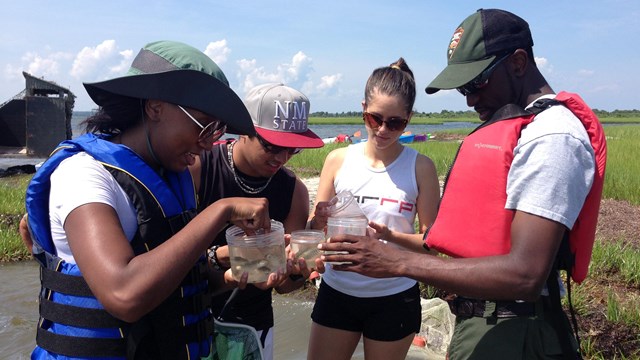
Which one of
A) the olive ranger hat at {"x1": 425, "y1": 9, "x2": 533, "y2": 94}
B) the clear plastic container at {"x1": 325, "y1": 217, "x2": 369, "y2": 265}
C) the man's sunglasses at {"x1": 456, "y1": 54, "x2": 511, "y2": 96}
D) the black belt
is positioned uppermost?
the olive ranger hat at {"x1": 425, "y1": 9, "x2": 533, "y2": 94}

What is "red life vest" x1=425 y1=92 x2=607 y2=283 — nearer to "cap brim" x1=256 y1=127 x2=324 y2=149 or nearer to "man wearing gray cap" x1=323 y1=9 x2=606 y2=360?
"man wearing gray cap" x1=323 y1=9 x2=606 y2=360

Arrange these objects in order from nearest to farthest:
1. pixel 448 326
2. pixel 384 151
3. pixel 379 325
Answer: pixel 379 325, pixel 384 151, pixel 448 326

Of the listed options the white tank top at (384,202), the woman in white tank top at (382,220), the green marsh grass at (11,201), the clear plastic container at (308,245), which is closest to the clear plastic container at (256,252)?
the clear plastic container at (308,245)

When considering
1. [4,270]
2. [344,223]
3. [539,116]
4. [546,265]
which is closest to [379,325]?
[344,223]

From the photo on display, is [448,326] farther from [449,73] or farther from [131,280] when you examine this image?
[131,280]

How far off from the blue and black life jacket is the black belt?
106 centimetres

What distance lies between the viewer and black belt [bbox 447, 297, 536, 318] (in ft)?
6.21

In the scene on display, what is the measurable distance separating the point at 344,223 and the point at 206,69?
0.92 metres

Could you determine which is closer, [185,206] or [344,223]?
[185,206]

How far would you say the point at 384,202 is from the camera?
289 centimetres

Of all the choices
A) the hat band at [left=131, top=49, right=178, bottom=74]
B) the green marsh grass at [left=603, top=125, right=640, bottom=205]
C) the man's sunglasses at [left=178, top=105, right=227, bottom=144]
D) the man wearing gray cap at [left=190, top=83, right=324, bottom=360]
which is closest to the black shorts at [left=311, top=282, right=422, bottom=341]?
the man wearing gray cap at [left=190, top=83, right=324, bottom=360]

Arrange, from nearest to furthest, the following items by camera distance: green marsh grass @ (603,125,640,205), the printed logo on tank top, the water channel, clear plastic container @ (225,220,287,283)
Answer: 1. clear plastic container @ (225,220,287,283)
2. the printed logo on tank top
3. the water channel
4. green marsh grass @ (603,125,640,205)

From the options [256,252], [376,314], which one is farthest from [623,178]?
[256,252]

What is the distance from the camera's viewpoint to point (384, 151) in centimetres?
301
